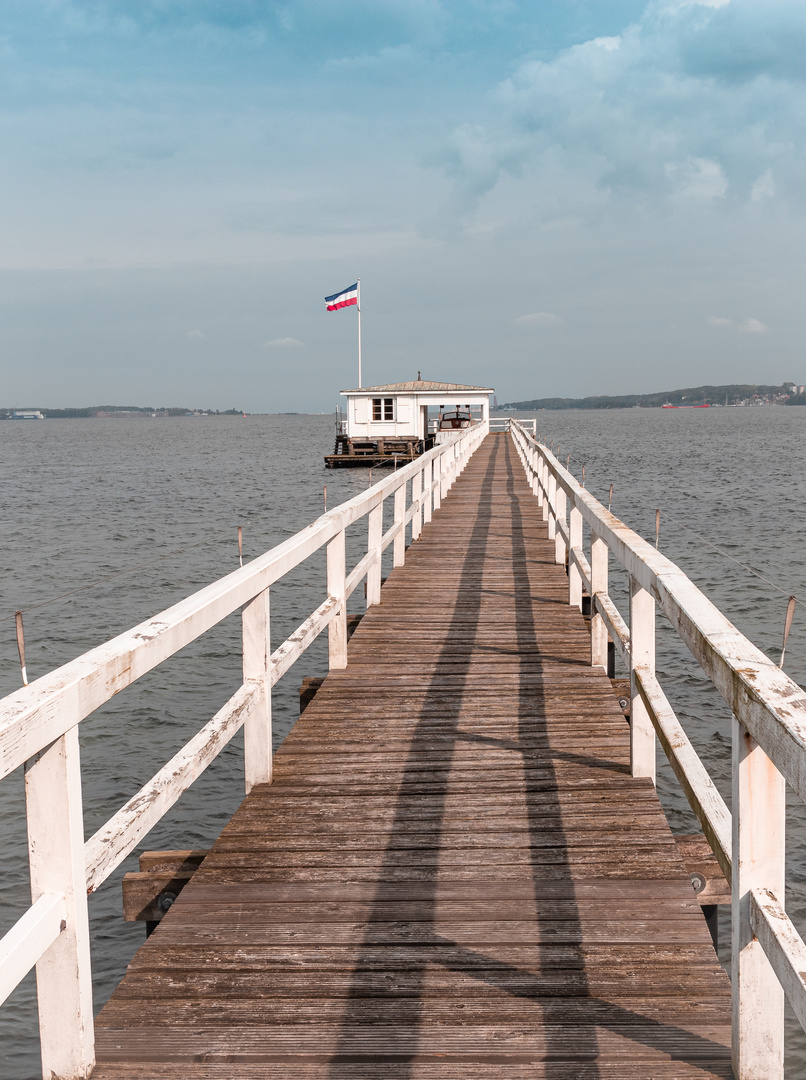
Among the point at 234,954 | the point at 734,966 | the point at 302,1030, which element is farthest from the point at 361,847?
the point at 734,966

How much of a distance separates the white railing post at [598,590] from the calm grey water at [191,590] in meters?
2.65

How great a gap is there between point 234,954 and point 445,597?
5690 mm

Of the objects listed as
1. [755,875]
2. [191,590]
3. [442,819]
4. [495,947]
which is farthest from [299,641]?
[191,590]

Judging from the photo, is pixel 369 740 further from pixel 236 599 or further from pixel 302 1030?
pixel 302 1030

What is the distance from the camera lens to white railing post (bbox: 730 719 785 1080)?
2119mm

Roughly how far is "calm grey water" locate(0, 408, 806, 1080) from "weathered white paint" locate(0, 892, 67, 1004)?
3417mm

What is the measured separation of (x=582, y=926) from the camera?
312 centimetres

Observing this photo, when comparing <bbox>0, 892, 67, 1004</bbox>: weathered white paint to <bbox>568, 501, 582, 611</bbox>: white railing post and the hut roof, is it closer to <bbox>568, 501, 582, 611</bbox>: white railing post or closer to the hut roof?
<bbox>568, 501, 582, 611</bbox>: white railing post

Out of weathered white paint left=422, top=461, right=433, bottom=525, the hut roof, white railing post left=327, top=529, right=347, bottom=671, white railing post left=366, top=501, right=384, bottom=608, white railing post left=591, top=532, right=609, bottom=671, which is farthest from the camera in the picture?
the hut roof

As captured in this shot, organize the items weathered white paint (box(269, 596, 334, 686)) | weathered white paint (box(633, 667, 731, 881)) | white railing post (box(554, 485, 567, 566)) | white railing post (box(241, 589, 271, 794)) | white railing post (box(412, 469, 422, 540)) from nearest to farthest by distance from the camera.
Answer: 1. weathered white paint (box(633, 667, 731, 881))
2. white railing post (box(241, 589, 271, 794))
3. weathered white paint (box(269, 596, 334, 686))
4. white railing post (box(554, 485, 567, 566))
5. white railing post (box(412, 469, 422, 540))

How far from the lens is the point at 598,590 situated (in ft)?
19.5

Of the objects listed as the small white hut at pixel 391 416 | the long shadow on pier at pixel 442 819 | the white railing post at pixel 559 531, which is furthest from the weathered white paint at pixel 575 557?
the small white hut at pixel 391 416

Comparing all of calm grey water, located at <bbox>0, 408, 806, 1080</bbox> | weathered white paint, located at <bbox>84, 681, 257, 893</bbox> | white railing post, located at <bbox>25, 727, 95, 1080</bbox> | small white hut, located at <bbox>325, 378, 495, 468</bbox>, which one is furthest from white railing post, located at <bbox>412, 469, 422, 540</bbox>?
small white hut, located at <bbox>325, 378, 495, 468</bbox>

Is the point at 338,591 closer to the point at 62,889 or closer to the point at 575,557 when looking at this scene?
the point at 575,557
